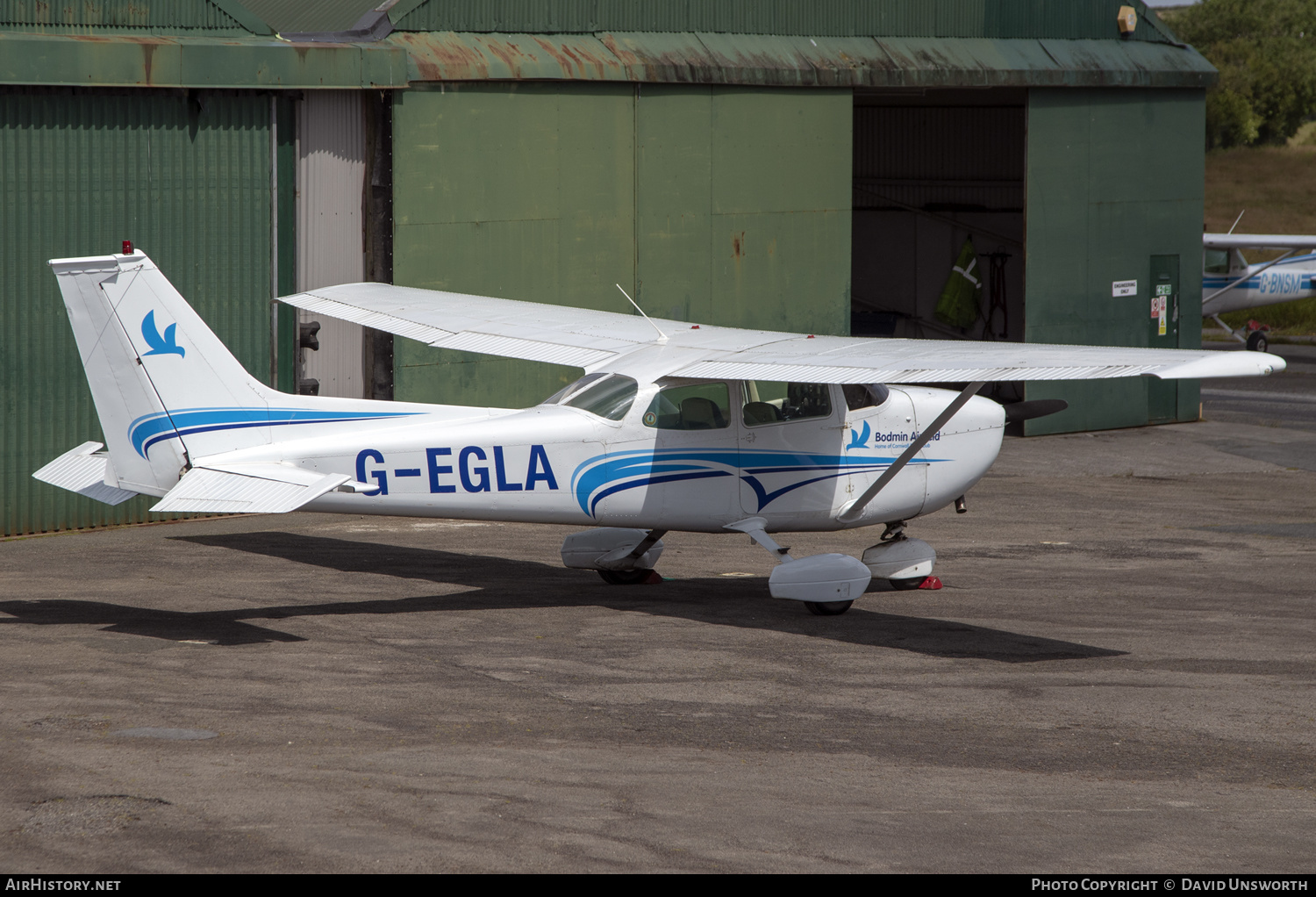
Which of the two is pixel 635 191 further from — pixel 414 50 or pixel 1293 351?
pixel 1293 351

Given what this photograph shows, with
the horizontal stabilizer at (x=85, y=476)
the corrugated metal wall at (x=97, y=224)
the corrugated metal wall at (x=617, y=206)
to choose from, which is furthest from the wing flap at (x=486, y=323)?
the corrugated metal wall at (x=617, y=206)

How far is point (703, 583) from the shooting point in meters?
13.8

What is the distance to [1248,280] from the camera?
35.4 meters

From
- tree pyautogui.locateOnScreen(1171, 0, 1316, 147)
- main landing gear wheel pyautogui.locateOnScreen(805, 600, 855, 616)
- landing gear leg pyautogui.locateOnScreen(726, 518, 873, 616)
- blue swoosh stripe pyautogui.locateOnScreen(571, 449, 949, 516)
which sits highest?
tree pyautogui.locateOnScreen(1171, 0, 1316, 147)

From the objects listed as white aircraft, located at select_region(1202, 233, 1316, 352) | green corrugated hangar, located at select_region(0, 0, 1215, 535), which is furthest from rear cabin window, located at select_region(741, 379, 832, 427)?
white aircraft, located at select_region(1202, 233, 1316, 352)

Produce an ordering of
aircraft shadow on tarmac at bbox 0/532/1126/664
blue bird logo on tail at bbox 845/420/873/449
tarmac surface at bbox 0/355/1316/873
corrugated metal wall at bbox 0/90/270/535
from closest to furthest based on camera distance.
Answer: tarmac surface at bbox 0/355/1316/873
aircraft shadow on tarmac at bbox 0/532/1126/664
blue bird logo on tail at bbox 845/420/873/449
corrugated metal wall at bbox 0/90/270/535

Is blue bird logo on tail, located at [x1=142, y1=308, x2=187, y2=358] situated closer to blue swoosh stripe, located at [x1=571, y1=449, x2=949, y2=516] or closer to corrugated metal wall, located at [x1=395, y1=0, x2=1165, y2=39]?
blue swoosh stripe, located at [x1=571, y1=449, x2=949, y2=516]

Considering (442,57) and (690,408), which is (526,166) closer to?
(442,57)

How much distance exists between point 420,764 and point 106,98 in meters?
9.82

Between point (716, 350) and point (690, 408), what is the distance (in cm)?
51

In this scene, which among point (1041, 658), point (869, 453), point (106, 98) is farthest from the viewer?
point (106, 98)

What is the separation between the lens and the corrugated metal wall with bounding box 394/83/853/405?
18.1 meters

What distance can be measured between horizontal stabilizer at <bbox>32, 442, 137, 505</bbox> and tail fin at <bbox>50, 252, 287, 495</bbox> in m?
0.18

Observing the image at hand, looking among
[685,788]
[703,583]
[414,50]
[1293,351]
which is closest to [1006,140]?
[1293,351]
